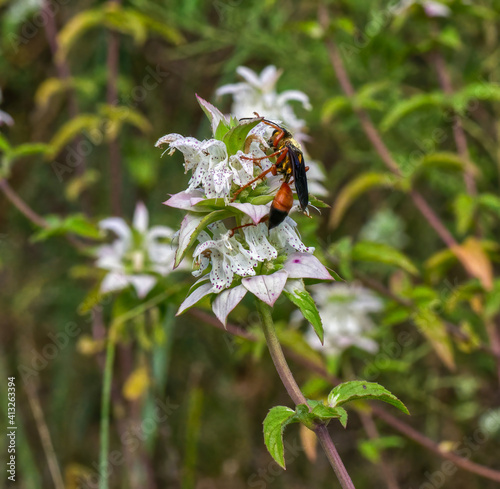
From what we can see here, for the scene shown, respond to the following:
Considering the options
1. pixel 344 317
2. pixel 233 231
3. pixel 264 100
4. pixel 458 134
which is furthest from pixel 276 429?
pixel 458 134

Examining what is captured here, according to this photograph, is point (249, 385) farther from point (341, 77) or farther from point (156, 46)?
point (156, 46)

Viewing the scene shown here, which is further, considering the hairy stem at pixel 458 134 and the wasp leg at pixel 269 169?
the hairy stem at pixel 458 134

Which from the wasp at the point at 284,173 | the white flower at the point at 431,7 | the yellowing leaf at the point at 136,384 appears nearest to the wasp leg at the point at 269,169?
the wasp at the point at 284,173

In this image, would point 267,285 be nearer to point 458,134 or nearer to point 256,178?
point 256,178

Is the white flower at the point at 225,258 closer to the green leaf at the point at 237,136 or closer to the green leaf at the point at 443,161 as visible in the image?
the green leaf at the point at 237,136

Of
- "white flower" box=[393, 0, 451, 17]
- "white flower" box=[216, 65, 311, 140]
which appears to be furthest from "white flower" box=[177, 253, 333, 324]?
"white flower" box=[393, 0, 451, 17]

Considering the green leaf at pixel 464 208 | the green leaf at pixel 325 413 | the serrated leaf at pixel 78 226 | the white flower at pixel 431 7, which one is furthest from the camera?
the white flower at pixel 431 7

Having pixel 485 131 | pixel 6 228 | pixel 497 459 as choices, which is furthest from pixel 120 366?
pixel 485 131

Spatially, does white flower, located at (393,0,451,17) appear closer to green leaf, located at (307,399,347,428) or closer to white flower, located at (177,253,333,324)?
white flower, located at (177,253,333,324)
